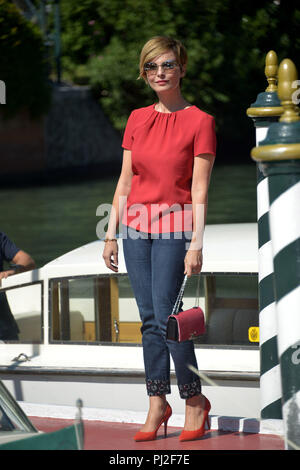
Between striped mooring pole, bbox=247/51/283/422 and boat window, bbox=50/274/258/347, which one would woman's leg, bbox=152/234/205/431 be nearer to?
striped mooring pole, bbox=247/51/283/422

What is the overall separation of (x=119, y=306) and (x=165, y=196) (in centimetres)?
219

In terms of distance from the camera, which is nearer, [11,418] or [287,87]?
[11,418]

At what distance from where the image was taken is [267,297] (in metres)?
4.48

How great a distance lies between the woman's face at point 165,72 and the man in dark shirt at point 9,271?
244 centimetres

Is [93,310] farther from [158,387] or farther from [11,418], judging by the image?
[11,418]

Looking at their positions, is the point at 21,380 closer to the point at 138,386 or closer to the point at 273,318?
the point at 138,386

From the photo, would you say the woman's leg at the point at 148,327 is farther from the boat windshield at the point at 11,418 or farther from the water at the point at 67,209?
the water at the point at 67,209

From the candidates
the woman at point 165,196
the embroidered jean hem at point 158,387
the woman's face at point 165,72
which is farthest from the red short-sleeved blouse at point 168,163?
the embroidered jean hem at point 158,387

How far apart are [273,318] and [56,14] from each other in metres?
35.3

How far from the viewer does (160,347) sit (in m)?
4.20

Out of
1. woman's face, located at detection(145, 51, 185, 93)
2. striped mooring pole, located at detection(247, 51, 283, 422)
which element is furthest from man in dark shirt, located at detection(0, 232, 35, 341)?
woman's face, located at detection(145, 51, 185, 93)

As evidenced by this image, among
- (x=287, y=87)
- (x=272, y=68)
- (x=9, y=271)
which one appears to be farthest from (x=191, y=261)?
(x=9, y=271)

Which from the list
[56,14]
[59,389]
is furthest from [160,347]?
[56,14]

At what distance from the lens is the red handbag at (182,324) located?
13.2ft
